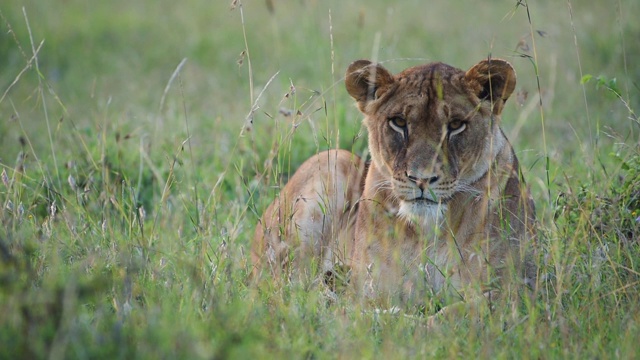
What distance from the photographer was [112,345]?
262 centimetres

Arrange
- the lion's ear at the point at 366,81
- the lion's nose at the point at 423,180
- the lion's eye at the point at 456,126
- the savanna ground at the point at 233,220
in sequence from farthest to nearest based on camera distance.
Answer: the lion's ear at the point at 366,81 < the lion's eye at the point at 456,126 < the lion's nose at the point at 423,180 < the savanna ground at the point at 233,220

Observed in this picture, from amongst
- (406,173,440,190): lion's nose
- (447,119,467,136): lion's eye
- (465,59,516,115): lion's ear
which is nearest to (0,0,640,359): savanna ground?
(465,59,516,115): lion's ear

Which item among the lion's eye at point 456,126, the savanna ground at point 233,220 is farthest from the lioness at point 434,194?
the savanna ground at point 233,220

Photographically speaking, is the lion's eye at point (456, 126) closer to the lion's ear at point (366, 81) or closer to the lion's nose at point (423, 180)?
the lion's nose at point (423, 180)

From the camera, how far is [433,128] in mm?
3887

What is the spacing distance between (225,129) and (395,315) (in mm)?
3852

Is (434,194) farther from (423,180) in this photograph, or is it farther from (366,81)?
(366,81)

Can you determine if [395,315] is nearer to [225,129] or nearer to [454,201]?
[454,201]

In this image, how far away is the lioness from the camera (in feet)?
12.5

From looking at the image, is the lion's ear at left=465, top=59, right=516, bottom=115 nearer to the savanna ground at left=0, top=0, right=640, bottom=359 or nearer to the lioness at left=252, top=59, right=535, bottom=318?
the lioness at left=252, top=59, right=535, bottom=318

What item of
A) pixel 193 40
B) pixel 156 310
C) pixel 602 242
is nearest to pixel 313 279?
pixel 156 310

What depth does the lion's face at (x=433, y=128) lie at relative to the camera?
3.78 meters

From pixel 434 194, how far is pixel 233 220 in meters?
1.71

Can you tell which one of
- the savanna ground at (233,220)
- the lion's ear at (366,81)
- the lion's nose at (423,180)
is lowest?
the savanna ground at (233,220)
